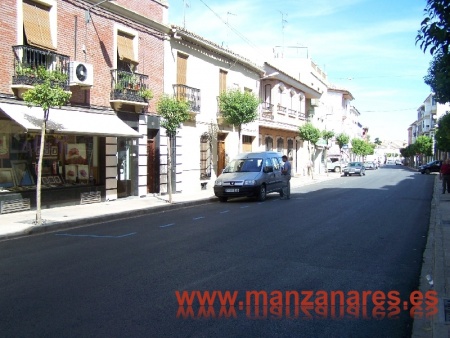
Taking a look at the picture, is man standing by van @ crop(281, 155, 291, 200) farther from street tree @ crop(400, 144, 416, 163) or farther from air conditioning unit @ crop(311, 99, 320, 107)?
street tree @ crop(400, 144, 416, 163)

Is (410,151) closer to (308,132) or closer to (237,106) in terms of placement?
(308,132)

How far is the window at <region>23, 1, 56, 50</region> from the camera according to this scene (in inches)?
531

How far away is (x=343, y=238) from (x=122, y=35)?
12.3m

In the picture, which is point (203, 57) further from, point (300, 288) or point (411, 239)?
point (300, 288)

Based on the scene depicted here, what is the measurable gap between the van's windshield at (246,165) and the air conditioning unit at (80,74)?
7003 mm

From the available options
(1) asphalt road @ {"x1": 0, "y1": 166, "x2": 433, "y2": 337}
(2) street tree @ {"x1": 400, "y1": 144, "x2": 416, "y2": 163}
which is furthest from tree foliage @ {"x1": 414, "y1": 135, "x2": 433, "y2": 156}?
(1) asphalt road @ {"x1": 0, "y1": 166, "x2": 433, "y2": 337}

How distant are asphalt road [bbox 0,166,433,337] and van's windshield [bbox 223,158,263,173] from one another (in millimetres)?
6947

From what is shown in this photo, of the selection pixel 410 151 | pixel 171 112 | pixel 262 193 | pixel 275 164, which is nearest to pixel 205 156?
pixel 275 164

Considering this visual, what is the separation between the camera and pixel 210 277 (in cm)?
638

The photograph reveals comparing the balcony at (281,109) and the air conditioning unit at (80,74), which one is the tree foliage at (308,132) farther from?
the air conditioning unit at (80,74)

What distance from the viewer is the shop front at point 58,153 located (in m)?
13.0

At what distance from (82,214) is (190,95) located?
390 inches

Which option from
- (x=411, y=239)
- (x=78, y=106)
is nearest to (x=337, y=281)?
(x=411, y=239)

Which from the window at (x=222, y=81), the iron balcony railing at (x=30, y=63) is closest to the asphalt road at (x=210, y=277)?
the iron balcony railing at (x=30, y=63)
